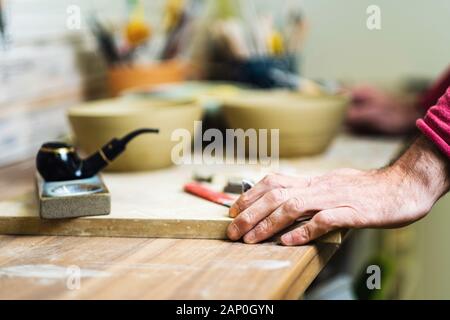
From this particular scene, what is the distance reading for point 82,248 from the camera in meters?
0.83

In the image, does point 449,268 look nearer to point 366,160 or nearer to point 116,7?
point 366,160

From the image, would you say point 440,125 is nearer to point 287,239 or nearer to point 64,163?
point 287,239

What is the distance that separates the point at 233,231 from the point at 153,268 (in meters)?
0.13

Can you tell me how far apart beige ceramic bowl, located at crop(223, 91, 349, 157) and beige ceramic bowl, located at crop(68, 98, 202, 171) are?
13 centimetres

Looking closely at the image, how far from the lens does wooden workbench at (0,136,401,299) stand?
2.26 ft

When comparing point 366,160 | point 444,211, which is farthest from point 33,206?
point 444,211

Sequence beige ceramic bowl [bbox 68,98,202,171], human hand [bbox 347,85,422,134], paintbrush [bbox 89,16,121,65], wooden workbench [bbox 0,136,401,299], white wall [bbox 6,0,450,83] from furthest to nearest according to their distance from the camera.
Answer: white wall [bbox 6,0,450,83] < human hand [bbox 347,85,422,134] < paintbrush [bbox 89,16,121,65] < beige ceramic bowl [bbox 68,98,202,171] < wooden workbench [bbox 0,136,401,299]

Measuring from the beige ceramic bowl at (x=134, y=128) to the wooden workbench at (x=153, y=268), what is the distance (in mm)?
322

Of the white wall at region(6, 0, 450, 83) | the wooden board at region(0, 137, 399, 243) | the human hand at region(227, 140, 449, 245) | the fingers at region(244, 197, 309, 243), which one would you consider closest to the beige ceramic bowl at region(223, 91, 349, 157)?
the wooden board at region(0, 137, 399, 243)

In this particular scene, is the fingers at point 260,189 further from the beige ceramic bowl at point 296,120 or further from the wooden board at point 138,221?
the beige ceramic bowl at point 296,120

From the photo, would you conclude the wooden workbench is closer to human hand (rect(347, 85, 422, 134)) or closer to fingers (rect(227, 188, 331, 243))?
fingers (rect(227, 188, 331, 243))

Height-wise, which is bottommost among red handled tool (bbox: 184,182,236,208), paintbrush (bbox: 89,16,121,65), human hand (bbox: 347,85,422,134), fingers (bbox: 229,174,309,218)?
human hand (bbox: 347,85,422,134)

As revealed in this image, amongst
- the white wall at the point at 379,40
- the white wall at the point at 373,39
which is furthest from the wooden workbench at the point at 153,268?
A: the white wall at the point at 379,40
